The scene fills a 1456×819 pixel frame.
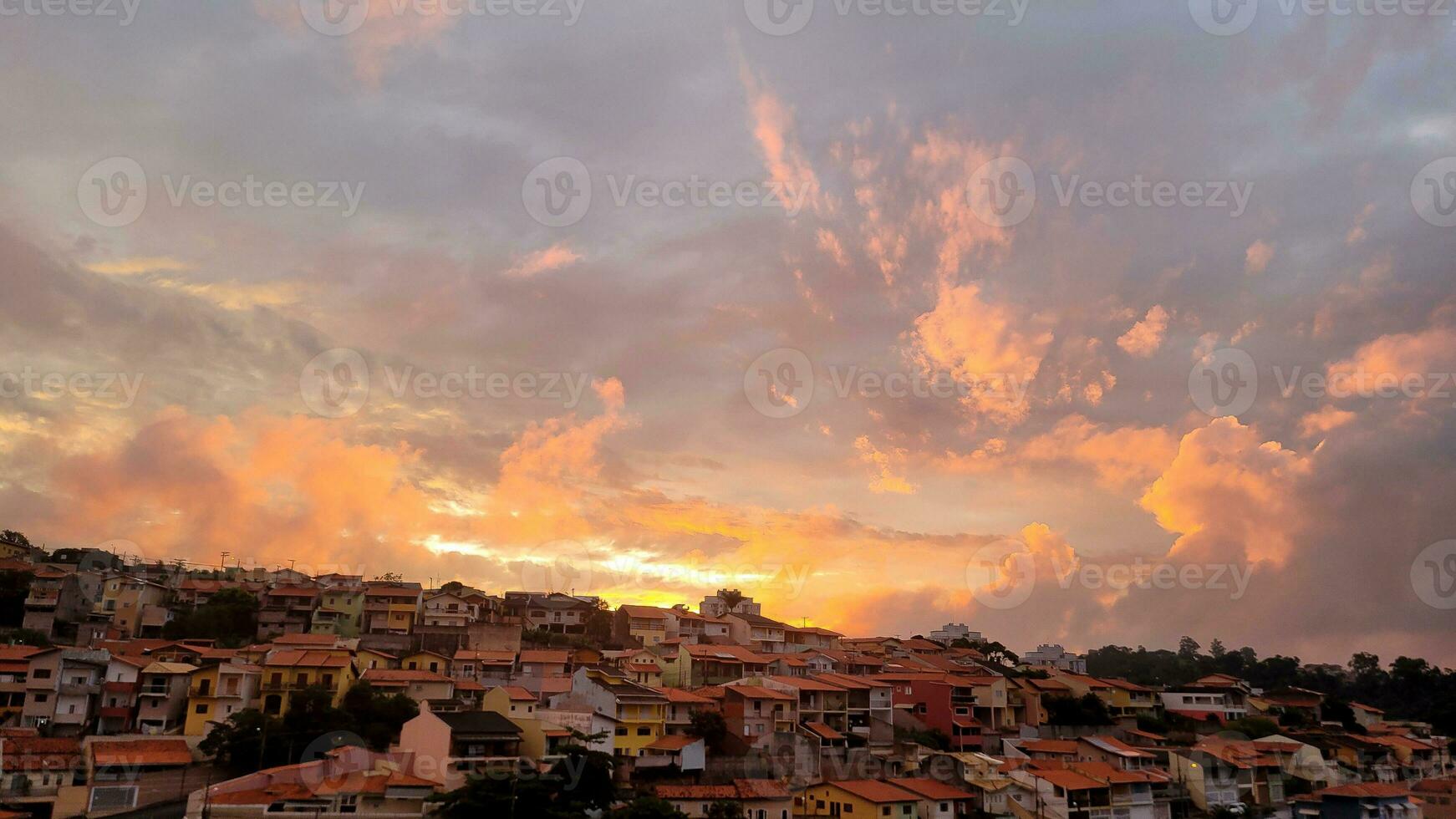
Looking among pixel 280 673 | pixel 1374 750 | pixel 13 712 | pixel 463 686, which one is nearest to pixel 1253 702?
pixel 1374 750

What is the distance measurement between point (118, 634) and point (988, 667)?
54891 millimetres

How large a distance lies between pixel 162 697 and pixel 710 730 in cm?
2360

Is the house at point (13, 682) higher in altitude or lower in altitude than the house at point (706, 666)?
lower

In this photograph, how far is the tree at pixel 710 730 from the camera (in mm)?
43031

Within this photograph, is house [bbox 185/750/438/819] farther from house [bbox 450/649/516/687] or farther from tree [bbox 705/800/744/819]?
house [bbox 450/649/516/687]

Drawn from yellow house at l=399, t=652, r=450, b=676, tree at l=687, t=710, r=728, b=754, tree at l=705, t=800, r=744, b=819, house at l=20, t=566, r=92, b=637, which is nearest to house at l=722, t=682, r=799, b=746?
tree at l=687, t=710, r=728, b=754

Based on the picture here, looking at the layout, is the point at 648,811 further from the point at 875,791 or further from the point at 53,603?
the point at 53,603

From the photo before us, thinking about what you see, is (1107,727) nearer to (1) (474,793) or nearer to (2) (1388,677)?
(1) (474,793)

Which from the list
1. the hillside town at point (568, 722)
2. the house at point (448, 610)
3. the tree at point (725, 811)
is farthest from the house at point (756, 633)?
the tree at point (725, 811)

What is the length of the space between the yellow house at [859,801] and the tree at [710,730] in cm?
442

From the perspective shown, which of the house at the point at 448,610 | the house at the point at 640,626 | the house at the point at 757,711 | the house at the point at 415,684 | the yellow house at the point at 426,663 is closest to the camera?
the house at the point at 415,684

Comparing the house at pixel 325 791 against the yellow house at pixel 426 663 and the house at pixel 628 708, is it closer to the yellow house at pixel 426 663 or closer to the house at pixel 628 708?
the house at pixel 628 708

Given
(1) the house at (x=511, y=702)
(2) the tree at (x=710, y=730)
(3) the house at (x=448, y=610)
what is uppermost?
(3) the house at (x=448, y=610)

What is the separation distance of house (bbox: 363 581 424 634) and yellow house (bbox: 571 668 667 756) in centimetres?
2121
